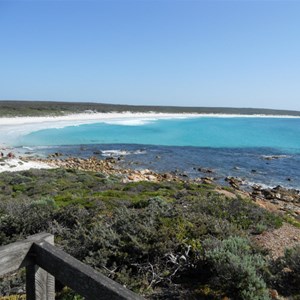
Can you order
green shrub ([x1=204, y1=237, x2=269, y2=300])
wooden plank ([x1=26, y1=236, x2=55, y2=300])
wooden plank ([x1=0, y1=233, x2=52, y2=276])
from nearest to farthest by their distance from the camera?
wooden plank ([x1=0, y1=233, x2=52, y2=276]) → wooden plank ([x1=26, y1=236, x2=55, y2=300]) → green shrub ([x1=204, y1=237, x2=269, y2=300])

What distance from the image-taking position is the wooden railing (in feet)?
6.58

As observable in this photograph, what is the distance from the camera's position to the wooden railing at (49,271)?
201 centimetres

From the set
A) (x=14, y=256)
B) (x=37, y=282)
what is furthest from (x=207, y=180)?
(x=14, y=256)

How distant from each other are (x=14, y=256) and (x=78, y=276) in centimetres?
57

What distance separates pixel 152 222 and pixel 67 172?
14979 mm

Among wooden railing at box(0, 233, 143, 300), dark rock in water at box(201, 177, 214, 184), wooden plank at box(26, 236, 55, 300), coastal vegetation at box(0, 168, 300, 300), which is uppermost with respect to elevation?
wooden railing at box(0, 233, 143, 300)

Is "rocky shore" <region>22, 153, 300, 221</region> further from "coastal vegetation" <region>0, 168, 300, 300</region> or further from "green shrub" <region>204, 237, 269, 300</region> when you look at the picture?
"green shrub" <region>204, 237, 269, 300</region>

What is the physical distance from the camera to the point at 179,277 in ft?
14.7

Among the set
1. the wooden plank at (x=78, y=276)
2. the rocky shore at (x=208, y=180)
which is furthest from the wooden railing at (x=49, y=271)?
the rocky shore at (x=208, y=180)

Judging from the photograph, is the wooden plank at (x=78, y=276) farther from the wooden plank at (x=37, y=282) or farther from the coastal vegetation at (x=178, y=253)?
the coastal vegetation at (x=178, y=253)

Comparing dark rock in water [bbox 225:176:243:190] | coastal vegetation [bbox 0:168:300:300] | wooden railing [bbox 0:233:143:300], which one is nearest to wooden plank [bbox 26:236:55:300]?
wooden railing [bbox 0:233:143:300]

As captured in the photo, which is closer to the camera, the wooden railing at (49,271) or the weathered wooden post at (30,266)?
the wooden railing at (49,271)

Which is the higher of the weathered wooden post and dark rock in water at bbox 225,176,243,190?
the weathered wooden post

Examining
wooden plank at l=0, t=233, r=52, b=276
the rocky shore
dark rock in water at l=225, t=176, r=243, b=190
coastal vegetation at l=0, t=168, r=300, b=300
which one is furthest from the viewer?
dark rock in water at l=225, t=176, r=243, b=190
